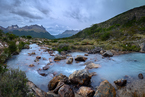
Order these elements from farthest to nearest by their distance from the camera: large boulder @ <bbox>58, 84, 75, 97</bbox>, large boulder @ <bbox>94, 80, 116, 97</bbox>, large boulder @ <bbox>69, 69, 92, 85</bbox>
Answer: large boulder @ <bbox>69, 69, 92, 85</bbox> < large boulder @ <bbox>58, 84, 75, 97</bbox> < large boulder @ <bbox>94, 80, 116, 97</bbox>

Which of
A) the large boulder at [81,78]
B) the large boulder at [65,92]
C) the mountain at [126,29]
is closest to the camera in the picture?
the large boulder at [65,92]

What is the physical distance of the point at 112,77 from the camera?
6.63m

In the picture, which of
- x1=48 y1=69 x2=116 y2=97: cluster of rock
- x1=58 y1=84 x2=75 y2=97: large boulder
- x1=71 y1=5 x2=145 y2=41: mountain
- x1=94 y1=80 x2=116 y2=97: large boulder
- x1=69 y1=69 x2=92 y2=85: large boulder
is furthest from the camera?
x1=71 y1=5 x2=145 y2=41: mountain

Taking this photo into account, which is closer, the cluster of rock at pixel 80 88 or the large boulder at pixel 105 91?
the large boulder at pixel 105 91

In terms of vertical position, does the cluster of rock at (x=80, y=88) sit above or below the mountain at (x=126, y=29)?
below

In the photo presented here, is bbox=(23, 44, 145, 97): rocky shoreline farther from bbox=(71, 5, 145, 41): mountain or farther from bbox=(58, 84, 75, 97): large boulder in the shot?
bbox=(71, 5, 145, 41): mountain

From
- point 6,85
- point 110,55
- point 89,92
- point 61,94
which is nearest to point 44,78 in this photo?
point 61,94

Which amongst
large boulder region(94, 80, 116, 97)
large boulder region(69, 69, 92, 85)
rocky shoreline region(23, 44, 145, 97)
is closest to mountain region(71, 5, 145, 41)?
rocky shoreline region(23, 44, 145, 97)

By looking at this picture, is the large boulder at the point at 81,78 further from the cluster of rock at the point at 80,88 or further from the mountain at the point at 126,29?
the mountain at the point at 126,29

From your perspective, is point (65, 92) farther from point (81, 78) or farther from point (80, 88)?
point (81, 78)

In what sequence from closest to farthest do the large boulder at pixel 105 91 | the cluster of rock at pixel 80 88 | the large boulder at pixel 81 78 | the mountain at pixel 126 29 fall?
1. the large boulder at pixel 105 91
2. the cluster of rock at pixel 80 88
3. the large boulder at pixel 81 78
4. the mountain at pixel 126 29

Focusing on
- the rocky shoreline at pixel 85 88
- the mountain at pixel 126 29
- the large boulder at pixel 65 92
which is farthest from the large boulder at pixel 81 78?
the mountain at pixel 126 29

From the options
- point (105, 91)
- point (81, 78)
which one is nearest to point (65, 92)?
point (81, 78)

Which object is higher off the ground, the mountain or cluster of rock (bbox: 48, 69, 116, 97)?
the mountain
